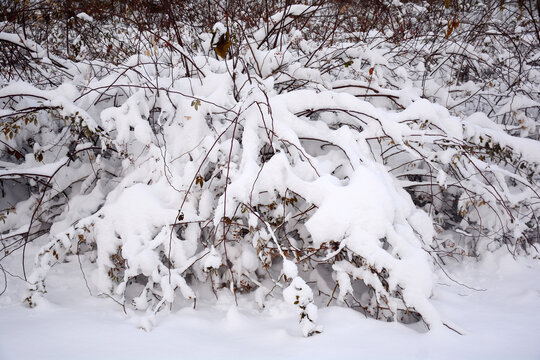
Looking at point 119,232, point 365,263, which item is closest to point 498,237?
point 365,263

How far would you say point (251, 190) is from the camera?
172 centimetres

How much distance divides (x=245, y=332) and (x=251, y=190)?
670 millimetres

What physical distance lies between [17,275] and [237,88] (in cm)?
176

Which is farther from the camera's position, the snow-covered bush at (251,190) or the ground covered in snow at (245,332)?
the snow-covered bush at (251,190)

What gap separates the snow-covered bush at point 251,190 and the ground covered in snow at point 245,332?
9 cm

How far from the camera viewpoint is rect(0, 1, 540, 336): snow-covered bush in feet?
5.50

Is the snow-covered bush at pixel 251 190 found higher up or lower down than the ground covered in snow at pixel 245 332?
higher up

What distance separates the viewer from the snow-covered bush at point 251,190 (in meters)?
1.68

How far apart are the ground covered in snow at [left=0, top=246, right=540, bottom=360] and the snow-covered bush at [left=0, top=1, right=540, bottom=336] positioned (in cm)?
9

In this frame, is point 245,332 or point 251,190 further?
point 251,190

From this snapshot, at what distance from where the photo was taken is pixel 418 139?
2.15m

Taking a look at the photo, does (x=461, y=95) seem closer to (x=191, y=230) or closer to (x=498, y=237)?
(x=498, y=237)

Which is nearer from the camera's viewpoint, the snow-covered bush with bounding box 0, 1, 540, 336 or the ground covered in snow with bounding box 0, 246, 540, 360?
the ground covered in snow with bounding box 0, 246, 540, 360

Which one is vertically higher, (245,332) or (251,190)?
(251,190)
